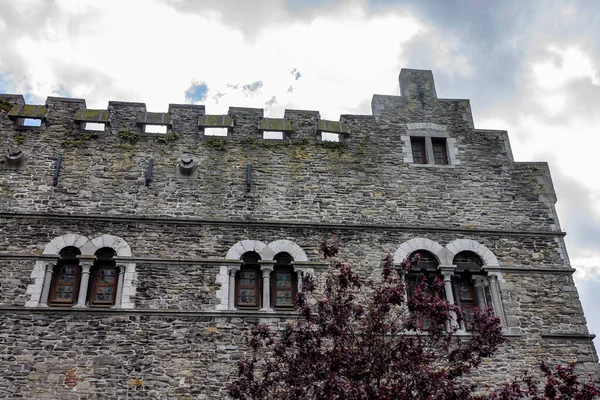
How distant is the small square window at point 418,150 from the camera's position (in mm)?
15898

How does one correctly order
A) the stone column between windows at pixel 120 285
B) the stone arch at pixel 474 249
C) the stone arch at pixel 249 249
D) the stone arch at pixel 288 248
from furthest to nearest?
the stone arch at pixel 474 249 < the stone arch at pixel 288 248 < the stone arch at pixel 249 249 < the stone column between windows at pixel 120 285

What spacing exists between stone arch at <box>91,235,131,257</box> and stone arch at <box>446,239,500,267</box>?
23.6 feet

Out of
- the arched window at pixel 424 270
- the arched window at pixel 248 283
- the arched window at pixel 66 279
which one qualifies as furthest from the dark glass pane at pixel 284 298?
the arched window at pixel 66 279

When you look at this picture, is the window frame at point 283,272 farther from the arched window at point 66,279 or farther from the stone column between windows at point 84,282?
the arched window at point 66,279

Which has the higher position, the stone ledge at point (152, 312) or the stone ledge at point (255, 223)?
the stone ledge at point (255, 223)

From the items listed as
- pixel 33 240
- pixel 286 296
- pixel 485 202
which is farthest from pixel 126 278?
pixel 485 202

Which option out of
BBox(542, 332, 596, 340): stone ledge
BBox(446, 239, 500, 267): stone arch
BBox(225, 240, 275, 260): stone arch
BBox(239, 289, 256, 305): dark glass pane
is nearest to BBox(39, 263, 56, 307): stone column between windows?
BBox(225, 240, 275, 260): stone arch

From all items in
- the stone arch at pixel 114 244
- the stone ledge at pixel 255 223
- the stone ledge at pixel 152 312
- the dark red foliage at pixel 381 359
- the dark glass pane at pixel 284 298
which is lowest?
the dark red foliage at pixel 381 359

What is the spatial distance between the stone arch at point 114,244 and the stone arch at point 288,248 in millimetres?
3108

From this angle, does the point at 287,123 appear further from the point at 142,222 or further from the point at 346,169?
the point at 142,222

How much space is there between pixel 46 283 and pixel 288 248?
5.14m

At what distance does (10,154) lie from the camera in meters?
14.3

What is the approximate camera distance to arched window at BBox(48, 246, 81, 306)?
12961 mm

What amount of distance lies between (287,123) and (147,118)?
347cm
